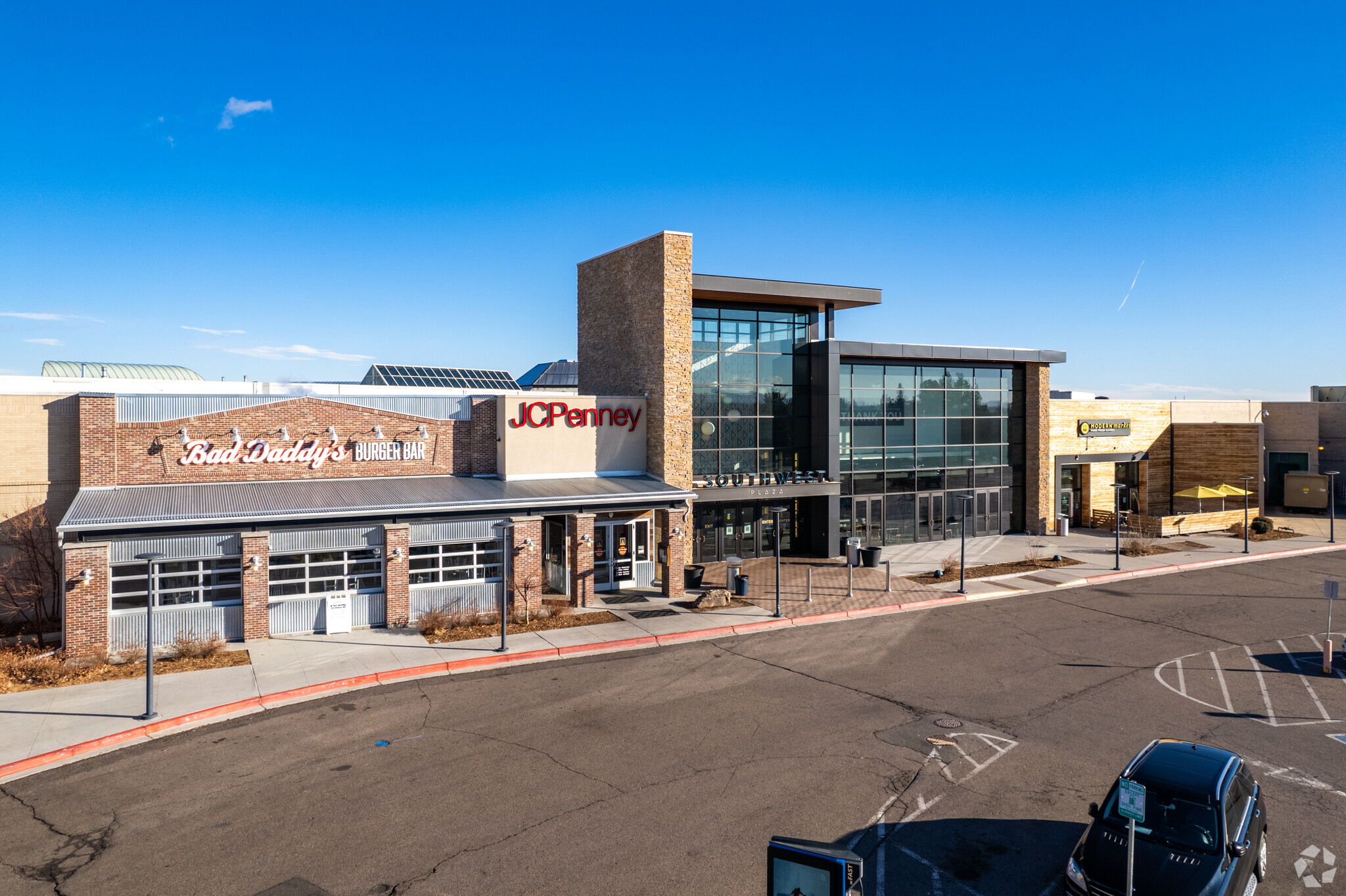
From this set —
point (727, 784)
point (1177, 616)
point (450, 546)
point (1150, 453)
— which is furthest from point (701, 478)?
point (1150, 453)

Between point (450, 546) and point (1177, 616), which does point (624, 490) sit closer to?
point (450, 546)

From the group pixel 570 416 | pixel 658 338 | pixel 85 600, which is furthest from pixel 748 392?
pixel 85 600

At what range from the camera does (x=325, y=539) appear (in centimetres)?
2202

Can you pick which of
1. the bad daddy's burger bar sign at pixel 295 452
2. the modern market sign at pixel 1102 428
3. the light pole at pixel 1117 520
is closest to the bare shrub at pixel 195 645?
the bad daddy's burger bar sign at pixel 295 452

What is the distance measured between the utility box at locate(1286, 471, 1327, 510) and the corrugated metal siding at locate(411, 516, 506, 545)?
169ft

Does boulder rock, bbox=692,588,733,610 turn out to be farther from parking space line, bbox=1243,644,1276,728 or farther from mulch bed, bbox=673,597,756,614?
parking space line, bbox=1243,644,1276,728

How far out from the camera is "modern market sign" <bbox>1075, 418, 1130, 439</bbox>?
43.3 meters

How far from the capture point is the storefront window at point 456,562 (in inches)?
929

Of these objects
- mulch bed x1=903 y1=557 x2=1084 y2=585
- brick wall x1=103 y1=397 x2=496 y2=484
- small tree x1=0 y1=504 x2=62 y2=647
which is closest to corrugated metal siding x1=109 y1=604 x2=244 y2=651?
small tree x1=0 y1=504 x2=62 y2=647

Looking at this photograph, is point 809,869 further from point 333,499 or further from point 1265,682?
point 333,499

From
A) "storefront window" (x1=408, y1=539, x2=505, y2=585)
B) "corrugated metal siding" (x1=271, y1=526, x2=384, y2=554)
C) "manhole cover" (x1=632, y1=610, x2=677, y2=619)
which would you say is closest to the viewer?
"corrugated metal siding" (x1=271, y1=526, x2=384, y2=554)

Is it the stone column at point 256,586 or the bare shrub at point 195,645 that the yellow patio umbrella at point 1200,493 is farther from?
the bare shrub at point 195,645

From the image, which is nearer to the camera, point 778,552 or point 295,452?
point 295,452

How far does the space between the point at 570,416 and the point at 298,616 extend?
1069 centimetres
